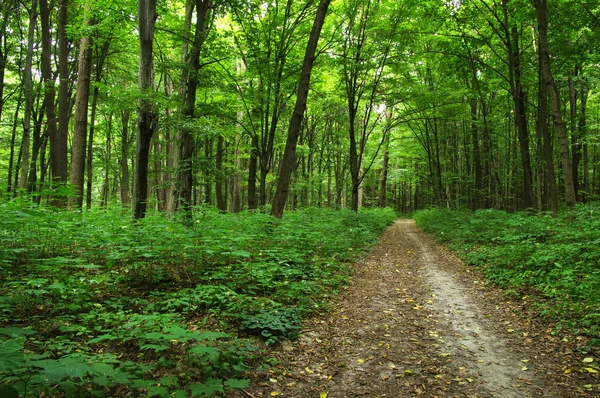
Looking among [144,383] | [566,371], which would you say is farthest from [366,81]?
[144,383]

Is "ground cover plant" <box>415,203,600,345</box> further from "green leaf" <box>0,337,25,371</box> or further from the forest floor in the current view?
"green leaf" <box>0,337,25,371</box>

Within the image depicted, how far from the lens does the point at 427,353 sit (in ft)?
12.9

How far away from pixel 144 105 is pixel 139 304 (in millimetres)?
4704

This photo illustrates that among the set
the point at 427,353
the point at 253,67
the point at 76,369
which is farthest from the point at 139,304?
the point at 253,67

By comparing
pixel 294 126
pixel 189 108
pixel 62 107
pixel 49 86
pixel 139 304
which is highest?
pixel 49 86

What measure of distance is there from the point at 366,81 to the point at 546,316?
15.9m

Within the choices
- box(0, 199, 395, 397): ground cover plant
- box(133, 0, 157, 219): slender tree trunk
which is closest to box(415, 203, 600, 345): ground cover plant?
box(0, 199, 395, 397): ground cover plant

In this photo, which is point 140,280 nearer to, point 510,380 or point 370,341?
point 370,341

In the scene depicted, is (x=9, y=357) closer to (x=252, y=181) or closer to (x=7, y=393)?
(x=7, y=393)

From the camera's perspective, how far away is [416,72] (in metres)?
21.8

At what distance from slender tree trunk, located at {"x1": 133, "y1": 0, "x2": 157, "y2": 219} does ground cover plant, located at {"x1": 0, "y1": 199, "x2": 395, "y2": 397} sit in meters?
1.07

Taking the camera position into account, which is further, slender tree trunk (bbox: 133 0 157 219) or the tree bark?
the tree bark

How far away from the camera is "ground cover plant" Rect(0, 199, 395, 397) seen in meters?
2.38

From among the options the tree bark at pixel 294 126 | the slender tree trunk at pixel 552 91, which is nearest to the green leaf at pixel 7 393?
the tree bark at pixel 294 126
